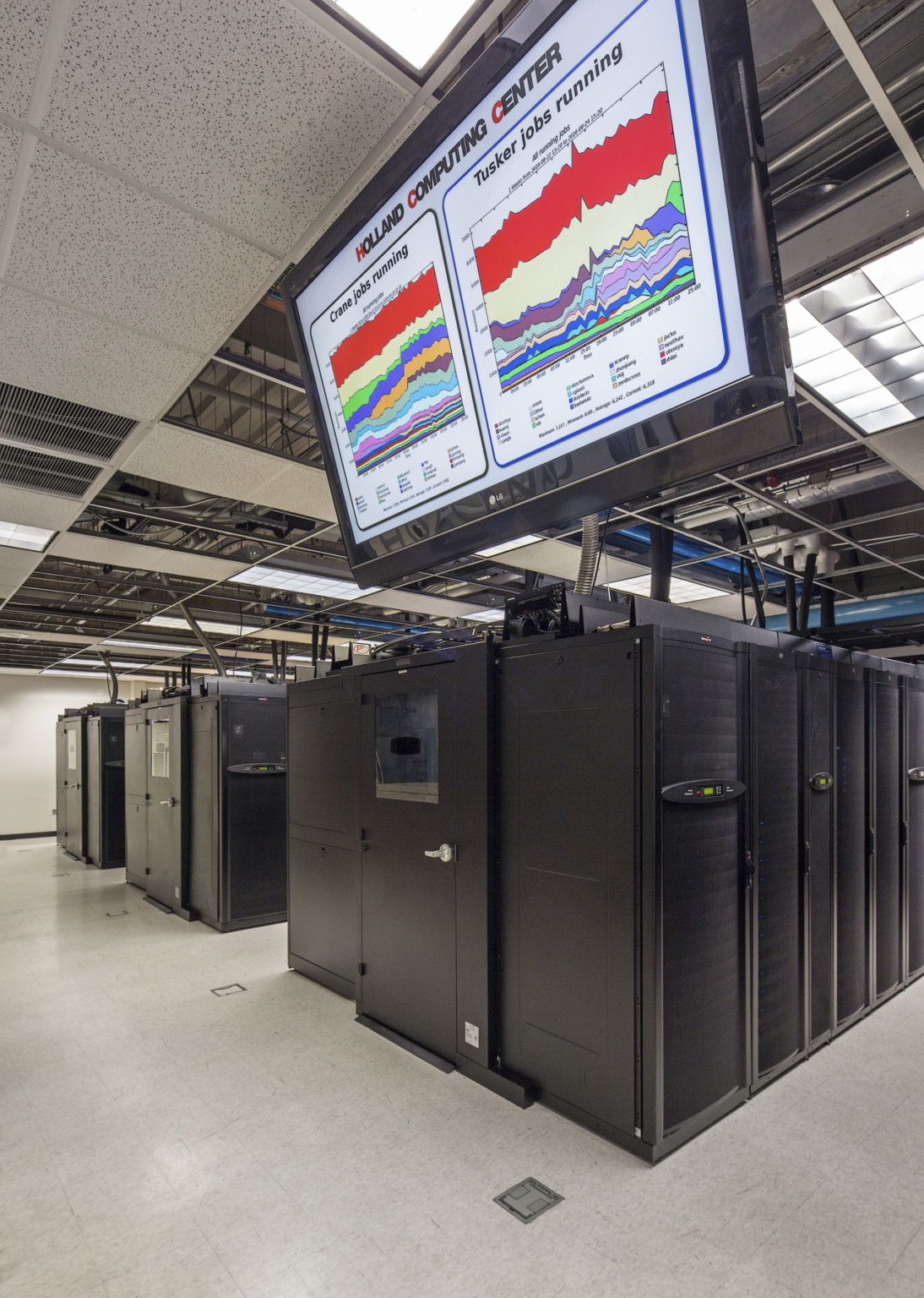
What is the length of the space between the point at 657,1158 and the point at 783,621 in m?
7.41

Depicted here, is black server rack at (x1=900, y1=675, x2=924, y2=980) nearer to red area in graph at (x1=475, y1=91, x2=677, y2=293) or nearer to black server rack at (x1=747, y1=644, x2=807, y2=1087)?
black server rack at (x1=747, y1=644, x2=807, y2=1087)

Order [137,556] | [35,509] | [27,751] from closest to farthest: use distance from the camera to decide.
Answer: [35,509]
[137,556]
[27,751]

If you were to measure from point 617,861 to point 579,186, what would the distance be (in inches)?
84.1

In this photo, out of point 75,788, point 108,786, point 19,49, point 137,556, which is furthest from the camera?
point 75,788

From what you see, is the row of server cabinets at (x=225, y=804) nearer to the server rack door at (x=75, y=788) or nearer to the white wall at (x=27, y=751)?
the server rack door at (x=75, y=788)

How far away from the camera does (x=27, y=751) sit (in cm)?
1268

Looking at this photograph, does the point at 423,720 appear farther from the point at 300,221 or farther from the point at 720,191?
the point at 720,191

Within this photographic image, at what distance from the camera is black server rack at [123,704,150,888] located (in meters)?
7.00

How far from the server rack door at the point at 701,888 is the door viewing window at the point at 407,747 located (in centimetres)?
122

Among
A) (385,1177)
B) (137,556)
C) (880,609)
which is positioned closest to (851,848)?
(385,1177)

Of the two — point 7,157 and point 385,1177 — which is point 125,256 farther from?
point 385,1177

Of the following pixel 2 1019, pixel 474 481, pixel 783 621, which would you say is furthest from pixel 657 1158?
pixel 783 621

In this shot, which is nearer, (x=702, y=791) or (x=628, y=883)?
(x=628, y=883)

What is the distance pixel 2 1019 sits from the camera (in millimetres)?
3857
